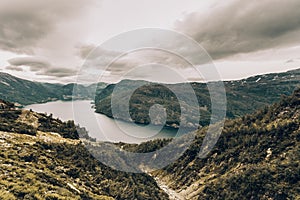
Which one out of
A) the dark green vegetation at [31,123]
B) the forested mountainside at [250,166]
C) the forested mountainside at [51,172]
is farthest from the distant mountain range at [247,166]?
the dark green vegetation at [31,123]

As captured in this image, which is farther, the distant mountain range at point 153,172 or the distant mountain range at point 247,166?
the distant mountain range at point 247,166

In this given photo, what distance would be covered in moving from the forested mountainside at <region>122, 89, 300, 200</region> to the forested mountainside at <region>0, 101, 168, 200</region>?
3856 centimetres

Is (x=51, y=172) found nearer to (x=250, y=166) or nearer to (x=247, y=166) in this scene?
(x=250, y=166)

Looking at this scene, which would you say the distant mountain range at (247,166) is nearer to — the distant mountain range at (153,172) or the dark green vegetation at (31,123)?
the distant mountain range at (153,172)

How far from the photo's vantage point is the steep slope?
4934 inches

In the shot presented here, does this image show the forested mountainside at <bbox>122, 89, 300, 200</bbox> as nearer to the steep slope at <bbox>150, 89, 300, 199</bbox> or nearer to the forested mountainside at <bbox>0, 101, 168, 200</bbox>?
the steep slope at <bbox>150, 89, 300, 199</bbox>

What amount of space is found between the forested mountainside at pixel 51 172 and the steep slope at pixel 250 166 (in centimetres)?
3961

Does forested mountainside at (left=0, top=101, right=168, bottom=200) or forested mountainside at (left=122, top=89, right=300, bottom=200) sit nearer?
forested mountainside at (left=0, top=101, right=168, bottom=200)

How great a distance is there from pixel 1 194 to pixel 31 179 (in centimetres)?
1228

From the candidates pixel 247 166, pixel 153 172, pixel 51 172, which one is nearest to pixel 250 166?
pixel 247 166

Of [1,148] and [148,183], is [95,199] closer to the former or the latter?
[1,148]

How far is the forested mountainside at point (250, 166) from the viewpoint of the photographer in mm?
125312

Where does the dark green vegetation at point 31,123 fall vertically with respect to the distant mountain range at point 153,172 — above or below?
above

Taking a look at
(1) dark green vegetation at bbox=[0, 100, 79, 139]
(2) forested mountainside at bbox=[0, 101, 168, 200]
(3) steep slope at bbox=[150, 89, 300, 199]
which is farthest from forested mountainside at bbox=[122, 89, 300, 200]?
(1) dark green vegetation at bbox=[0, 100, 79, 139]
